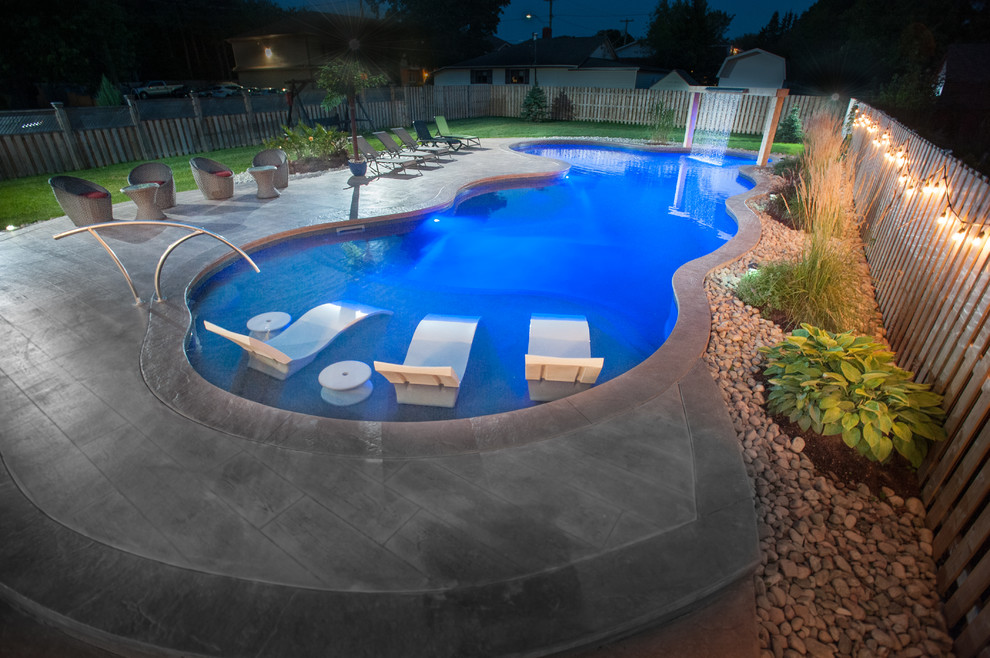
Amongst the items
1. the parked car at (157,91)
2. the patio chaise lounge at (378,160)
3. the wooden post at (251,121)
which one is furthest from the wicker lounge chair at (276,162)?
the parked car at (157,91)

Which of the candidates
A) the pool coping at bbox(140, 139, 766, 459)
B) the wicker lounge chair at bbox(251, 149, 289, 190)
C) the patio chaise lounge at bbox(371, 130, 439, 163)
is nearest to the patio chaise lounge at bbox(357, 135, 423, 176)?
the patio chaise lounge at bbox(371, 130, 439, 163)

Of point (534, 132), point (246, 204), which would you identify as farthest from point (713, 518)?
point (534, 132)

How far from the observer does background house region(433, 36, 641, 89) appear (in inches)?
1011

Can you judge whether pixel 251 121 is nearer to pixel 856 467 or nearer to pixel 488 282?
pixel 488 282

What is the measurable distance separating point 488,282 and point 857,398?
14.4 feet

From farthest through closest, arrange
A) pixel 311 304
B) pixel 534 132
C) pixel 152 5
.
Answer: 1. pixel 152 5
2. pixel 534 132
3. pixel 311 304

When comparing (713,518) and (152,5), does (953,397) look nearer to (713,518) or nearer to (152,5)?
(713,518)

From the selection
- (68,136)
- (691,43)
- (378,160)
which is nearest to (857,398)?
(378,160)

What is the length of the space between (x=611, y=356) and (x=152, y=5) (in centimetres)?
4834

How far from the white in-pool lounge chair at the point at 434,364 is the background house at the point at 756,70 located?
3188 centimetres

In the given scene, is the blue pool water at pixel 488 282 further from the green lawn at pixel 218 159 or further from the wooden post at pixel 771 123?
the green lawn at pixel 218 159

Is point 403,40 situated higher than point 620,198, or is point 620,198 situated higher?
point 403,40

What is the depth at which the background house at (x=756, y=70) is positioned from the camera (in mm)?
28578

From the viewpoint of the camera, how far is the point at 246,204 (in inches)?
314
